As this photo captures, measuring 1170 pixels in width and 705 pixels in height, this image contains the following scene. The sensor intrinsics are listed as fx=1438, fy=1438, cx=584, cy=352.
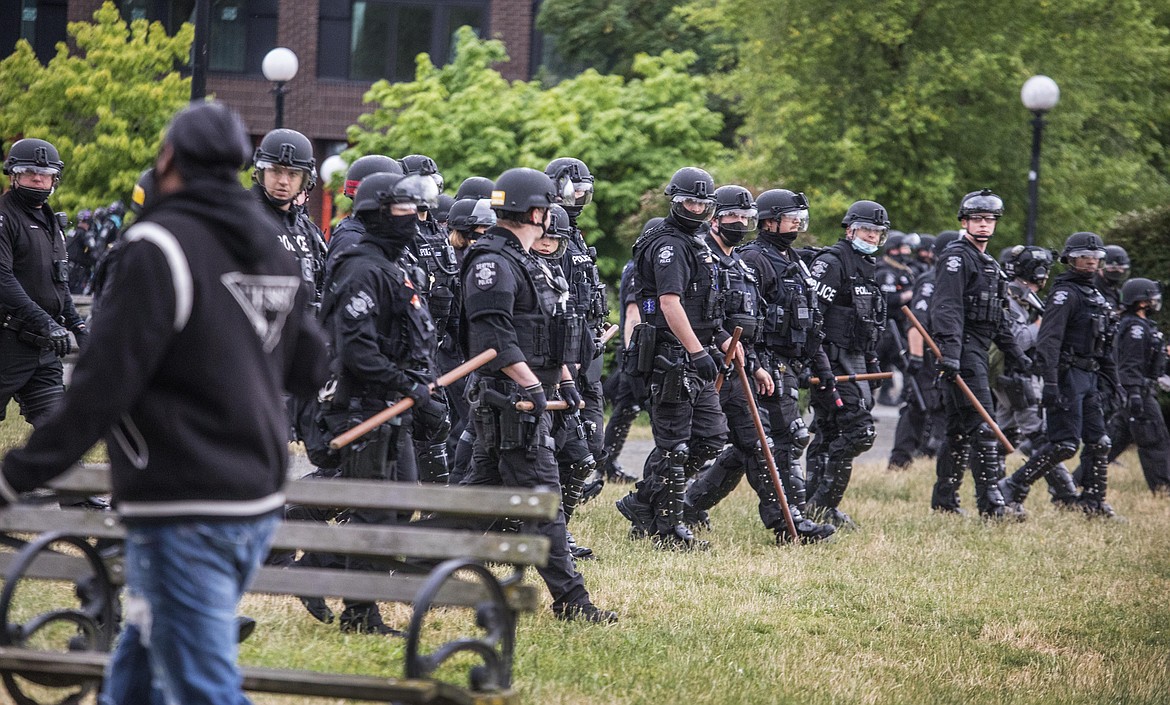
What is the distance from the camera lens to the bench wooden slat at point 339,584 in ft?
15.1

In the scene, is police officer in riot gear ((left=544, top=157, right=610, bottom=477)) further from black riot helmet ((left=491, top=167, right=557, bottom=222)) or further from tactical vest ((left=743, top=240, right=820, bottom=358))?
Result: black riot helmet ((left=491, top=167, right=557, bottom=222))

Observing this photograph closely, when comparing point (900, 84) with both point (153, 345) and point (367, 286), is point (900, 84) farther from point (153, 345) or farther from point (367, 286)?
point (153, 345)

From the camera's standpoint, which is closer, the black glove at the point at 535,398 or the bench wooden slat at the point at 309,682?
the bench wooden slat at the point at 309,682

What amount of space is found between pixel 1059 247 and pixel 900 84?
3.63 metres

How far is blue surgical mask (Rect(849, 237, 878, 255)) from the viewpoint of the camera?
10602 millimetres

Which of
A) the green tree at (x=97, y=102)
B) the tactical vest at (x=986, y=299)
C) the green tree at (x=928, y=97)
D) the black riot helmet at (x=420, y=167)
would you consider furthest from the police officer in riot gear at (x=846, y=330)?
the green tree at (x=97, y=102)

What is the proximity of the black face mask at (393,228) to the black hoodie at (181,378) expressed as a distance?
271 cm

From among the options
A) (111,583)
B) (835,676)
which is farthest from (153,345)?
(835,676)

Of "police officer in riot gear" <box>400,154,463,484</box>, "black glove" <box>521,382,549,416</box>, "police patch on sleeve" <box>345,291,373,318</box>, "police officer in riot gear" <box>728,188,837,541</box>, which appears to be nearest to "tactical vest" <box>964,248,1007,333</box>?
"police officer in riot gear" <box>728,188,837,541</box>

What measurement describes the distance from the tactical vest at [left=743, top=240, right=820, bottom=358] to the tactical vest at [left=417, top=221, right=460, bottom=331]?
2140mm

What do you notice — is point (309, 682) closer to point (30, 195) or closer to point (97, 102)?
point (30, 195)

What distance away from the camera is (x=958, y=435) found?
36.7ft

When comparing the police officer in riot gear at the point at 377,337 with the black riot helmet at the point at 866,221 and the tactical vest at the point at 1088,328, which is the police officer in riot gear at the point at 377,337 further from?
the tactical vest at the point at 1088,328

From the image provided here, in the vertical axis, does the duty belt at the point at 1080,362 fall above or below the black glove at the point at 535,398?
above
